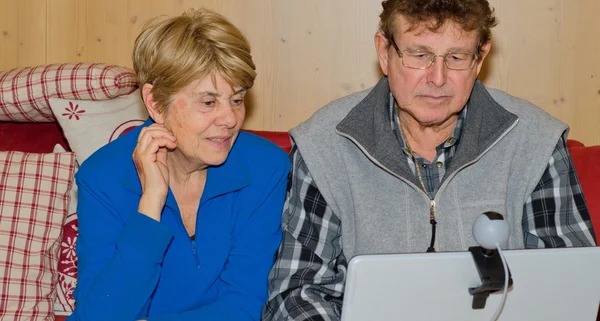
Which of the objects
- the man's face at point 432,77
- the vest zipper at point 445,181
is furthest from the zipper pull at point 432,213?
the man's face at point 432,77

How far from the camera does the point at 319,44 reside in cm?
228

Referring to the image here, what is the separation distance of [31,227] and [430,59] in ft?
3.60

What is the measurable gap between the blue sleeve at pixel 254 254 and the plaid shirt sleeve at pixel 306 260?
3cm

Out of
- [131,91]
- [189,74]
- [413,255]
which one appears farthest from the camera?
[131,91]

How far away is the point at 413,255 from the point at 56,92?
1312mm

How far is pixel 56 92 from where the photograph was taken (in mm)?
2055

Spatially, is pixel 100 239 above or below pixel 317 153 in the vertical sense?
below

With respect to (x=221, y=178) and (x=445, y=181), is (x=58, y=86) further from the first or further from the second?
(x=445, y=181)

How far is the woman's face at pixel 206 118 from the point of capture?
5.23 feet

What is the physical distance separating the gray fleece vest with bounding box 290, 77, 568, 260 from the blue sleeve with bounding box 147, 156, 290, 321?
0.12 meters

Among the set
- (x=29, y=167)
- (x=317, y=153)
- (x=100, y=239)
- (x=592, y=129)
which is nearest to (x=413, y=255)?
(x=317, y=153)

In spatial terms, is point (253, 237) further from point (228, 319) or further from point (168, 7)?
point (168, 7)

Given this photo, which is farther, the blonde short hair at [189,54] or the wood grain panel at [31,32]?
the wood grain panel at [31,32]

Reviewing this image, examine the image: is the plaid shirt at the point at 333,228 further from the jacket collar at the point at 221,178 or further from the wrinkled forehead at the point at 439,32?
the wrinkled forehead at the point at 439,32
